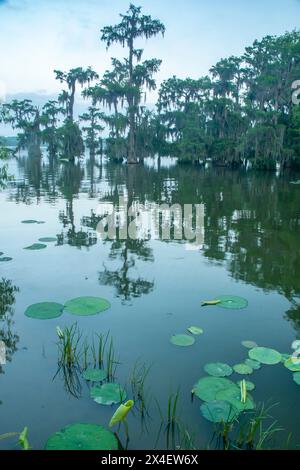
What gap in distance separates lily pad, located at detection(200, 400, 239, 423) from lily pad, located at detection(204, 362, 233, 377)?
0.52m

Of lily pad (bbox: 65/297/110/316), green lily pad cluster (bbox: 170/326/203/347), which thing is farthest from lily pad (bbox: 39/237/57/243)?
green lily pad cluster (bbox: 170/326/203/347)

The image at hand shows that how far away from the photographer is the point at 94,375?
4098 mm

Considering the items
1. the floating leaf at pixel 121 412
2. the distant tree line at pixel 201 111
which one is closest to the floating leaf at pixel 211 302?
the floating leaf at pixel 121 412

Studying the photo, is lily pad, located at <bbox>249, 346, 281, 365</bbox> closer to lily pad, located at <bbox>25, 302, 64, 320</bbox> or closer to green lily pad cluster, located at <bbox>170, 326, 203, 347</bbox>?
green lily pad cluster, located at <bbox>170, 326, 203, 347</bbox>

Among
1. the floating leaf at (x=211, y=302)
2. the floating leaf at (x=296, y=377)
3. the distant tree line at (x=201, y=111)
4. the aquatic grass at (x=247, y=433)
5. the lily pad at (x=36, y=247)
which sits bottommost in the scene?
the aquatic grass at (x=247, y=433)

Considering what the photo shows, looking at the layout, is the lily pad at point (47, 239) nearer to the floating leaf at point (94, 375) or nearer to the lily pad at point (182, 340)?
the lily pad at point (182, 340)

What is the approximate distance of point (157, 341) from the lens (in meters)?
4.93

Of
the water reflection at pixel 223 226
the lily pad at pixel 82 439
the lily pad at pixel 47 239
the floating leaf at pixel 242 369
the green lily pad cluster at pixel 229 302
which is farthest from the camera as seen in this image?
the lily pad at pixel 47 239

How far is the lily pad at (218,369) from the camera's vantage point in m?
4.10

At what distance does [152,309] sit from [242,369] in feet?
6.77

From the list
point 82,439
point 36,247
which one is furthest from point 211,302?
point 36,247

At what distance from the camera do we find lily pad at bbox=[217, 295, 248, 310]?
596 cm

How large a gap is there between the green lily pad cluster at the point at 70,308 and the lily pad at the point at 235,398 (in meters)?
2.65
